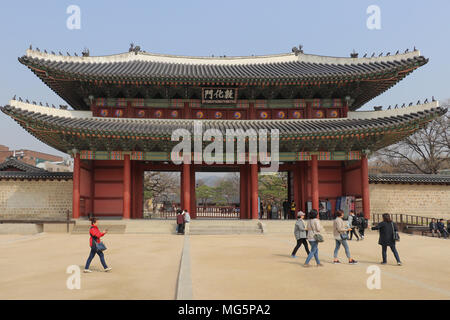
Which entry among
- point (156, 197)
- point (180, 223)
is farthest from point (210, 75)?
point (156, 197)

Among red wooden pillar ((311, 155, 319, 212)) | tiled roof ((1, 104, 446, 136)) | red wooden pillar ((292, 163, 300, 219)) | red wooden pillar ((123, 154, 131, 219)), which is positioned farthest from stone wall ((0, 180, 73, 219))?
red wooden pillar ((311, 155, 319, 212))

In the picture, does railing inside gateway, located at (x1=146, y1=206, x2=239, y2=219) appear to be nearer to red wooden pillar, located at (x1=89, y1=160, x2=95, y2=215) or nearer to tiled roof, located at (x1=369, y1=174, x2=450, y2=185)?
red wooden pillar, located at (x1=89, y1=160, x2=95, y2=215)

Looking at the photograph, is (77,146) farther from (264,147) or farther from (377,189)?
(377,189)

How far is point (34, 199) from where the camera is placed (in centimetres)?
2256

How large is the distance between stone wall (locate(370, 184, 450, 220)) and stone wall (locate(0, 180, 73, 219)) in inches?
786

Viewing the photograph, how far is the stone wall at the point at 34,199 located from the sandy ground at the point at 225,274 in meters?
9.59

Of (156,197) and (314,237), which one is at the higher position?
(314,237)

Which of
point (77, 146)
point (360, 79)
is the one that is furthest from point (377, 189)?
point (77, 146)

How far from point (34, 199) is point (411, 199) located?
2441cm

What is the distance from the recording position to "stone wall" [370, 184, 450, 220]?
23.2 m

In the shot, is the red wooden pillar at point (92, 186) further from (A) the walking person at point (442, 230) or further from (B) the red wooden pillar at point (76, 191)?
(A) the walking person at point (442, 230)

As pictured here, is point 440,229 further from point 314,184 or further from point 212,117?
point 212,117

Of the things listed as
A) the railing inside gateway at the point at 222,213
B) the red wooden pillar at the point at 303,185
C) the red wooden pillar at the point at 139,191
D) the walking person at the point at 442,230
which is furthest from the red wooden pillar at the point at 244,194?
the railing inside gateway at the point at 222,213
